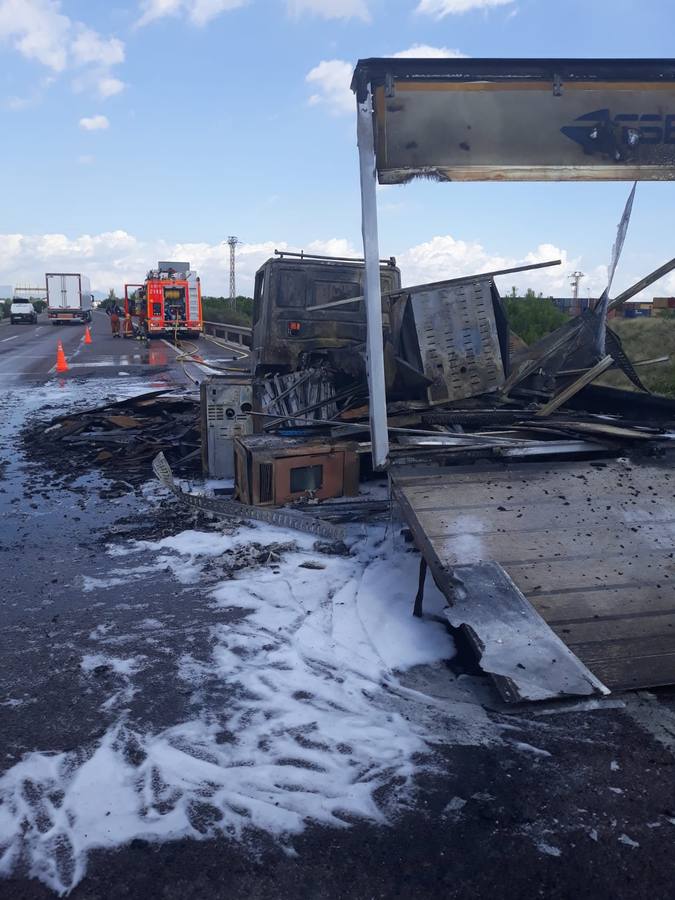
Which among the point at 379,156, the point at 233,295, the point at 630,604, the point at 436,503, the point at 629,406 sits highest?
the point at 233,295

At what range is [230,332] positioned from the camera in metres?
33.9

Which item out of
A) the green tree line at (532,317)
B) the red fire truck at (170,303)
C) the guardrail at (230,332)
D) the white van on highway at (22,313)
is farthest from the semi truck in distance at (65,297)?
the green tree line at (532,317)

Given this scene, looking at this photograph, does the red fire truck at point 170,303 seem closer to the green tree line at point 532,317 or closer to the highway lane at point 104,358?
the highway lane at point 104,358

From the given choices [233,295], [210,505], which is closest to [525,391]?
[210,505]

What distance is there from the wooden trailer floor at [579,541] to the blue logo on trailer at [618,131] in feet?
7.62

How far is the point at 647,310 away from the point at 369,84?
103ft

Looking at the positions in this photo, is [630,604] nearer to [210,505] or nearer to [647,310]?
[210,505]

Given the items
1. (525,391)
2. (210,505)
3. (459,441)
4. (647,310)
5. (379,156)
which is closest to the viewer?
(379,156)

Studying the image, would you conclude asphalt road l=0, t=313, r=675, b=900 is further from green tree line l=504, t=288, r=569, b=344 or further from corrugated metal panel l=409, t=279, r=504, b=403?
green tree line l=504, t=288, r=569, b=344

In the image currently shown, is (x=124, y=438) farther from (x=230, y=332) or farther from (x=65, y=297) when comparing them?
(x=65, y=297)

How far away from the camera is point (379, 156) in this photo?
498cm

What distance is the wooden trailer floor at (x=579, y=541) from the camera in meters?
3.51

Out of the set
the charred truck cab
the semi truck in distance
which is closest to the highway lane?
the charred truck cab

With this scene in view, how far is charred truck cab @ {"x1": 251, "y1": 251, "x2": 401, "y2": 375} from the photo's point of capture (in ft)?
28.9
